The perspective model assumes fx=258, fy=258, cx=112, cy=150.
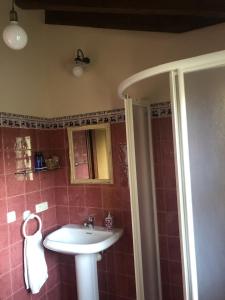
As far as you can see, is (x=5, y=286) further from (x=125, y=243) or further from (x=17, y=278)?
(x=125, y=243)

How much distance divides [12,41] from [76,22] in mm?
947

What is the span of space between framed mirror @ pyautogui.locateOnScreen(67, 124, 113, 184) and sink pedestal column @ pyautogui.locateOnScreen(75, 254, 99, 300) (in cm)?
68

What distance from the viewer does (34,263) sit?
228cm

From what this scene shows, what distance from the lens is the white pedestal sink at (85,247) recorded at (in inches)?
80.7

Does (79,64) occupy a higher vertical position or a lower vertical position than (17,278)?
higher

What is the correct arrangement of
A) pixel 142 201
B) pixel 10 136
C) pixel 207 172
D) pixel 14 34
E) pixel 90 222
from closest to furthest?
1. pixel 207 172
2. pixel 14 34
3. pixel 142 201
4. pixel 10 136
5. pixel 90 222

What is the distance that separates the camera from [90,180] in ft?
8.16

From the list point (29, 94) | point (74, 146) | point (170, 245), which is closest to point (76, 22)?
point (29, 94)

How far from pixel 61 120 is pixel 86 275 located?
147 centimetres

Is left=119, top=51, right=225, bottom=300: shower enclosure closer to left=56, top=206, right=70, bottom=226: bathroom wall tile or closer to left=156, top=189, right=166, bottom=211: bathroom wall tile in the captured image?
left=156, top=189, right=166, bottom=211: bathroom wall tile

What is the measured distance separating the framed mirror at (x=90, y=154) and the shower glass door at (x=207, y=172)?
119 centimetres

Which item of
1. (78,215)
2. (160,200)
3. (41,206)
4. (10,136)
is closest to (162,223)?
(160,200)

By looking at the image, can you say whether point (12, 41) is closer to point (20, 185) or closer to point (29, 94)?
point (29, 94)


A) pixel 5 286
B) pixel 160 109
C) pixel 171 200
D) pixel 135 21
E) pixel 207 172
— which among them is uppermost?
pixel 135 21
